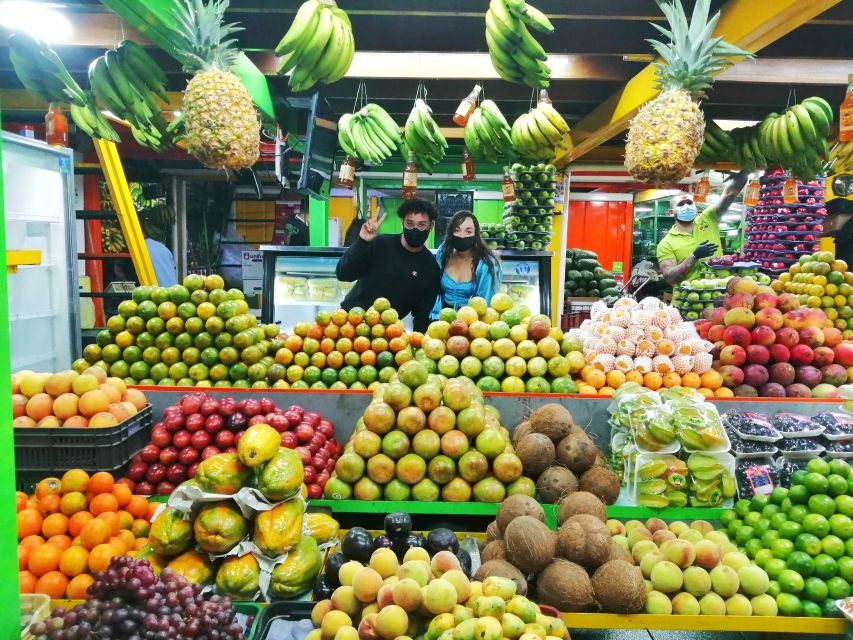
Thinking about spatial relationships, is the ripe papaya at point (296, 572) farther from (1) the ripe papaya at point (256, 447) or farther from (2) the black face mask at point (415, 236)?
(2) the black face mask at point (415, 236)

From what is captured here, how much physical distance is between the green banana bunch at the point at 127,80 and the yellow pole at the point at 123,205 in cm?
143

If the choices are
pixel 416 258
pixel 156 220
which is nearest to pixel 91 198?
pixel 156 220

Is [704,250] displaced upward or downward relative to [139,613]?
upward

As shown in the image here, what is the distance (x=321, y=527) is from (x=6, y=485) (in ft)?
4.37

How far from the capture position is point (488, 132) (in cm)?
548

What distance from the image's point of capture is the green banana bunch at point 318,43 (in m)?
3.57

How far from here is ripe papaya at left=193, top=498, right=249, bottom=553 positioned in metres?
2.06

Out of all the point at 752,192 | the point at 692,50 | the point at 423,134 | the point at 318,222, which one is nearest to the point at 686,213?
the point at 752,192

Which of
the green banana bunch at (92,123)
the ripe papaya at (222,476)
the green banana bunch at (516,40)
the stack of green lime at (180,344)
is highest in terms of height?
the green banana bunch at (516,40)

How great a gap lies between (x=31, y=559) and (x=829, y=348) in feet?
13.9

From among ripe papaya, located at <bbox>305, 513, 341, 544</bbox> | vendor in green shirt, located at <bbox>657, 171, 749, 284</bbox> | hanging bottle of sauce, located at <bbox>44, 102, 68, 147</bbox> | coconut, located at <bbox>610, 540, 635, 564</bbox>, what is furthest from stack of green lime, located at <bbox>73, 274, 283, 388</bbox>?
vendor in green shirt, located at <bbox>657, 171, 749, 284</bbox>

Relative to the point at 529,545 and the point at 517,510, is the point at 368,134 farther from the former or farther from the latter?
the point at 529,545

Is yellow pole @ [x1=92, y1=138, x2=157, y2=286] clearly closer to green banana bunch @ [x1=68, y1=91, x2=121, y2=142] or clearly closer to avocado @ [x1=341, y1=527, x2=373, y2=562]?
green banana bunch @ [x1=68, y1=91, x2=121, y2=142]

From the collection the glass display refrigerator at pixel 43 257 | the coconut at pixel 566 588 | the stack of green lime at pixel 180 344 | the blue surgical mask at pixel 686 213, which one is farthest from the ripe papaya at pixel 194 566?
Answer: the blue surgical mask at pixel 686 213
